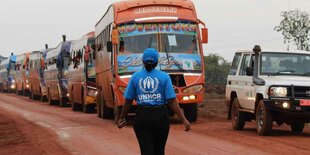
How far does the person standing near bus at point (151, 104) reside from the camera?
25.6ft

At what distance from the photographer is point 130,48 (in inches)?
804

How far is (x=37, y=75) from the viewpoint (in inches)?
1900

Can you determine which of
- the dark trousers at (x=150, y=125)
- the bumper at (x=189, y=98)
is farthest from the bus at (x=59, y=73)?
the dark trousers at (x=150, y=125)

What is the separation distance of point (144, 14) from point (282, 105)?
667 centimetres

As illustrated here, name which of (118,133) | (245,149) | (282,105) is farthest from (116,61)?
(245,149)

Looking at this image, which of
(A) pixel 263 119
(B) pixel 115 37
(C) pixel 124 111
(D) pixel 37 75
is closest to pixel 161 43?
(B) pixel 115 37

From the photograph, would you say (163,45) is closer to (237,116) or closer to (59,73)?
(237,116)

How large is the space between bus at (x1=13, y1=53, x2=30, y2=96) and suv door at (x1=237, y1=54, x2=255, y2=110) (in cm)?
3835

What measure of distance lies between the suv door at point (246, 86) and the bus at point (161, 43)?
8.28 feet

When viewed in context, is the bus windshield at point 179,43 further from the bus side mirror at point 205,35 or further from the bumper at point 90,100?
the bumper at point 90,100

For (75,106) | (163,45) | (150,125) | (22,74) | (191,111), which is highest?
(163,45)

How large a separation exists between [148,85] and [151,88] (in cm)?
5

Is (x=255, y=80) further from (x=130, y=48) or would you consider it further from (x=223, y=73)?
(x=223, y=73)

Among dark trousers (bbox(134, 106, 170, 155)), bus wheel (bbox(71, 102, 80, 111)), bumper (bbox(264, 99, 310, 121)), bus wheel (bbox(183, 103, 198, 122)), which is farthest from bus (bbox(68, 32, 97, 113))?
dark trousers (bbox(134, 106, 170, 155))
